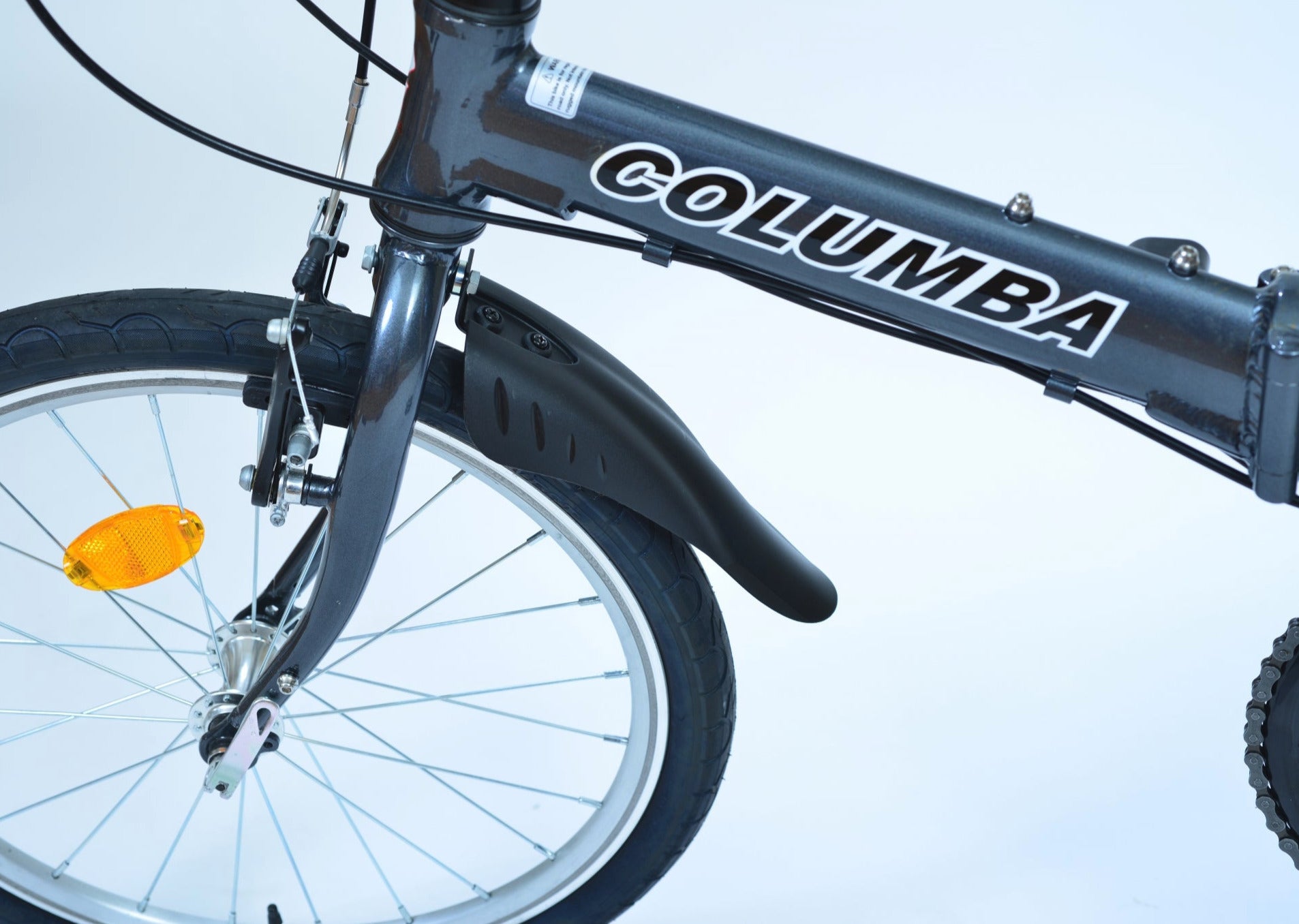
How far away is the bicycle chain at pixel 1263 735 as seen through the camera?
1113 mm

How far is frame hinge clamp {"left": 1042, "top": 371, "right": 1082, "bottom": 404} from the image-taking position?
2.88 feet

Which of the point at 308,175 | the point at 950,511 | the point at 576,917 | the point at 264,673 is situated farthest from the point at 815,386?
the point at 308,175

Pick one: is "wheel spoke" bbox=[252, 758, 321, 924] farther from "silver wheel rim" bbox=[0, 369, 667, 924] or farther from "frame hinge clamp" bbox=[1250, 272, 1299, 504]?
"frame hinge clamp" bbox=[1250, 272, 1299, 504]

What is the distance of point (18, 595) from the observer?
1749 mm

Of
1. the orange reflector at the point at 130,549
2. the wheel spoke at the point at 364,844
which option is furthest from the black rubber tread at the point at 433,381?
the wheel spoke at the point at 364,844

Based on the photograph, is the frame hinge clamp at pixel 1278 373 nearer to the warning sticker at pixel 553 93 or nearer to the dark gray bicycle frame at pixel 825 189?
the dark gray bicycle frame at pixel 825 189

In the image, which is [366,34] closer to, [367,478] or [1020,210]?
[367,478]

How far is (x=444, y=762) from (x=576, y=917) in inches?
16.0

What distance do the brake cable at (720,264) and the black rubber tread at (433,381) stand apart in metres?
0.15

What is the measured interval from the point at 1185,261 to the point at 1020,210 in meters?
0.11

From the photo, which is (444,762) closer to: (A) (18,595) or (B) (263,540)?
(B) (263,540)

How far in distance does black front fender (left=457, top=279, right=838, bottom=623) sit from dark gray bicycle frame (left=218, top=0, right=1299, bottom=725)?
0.13m

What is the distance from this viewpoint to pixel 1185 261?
0.82m

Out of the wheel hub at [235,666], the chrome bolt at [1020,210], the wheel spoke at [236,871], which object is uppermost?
the chrome bolt at [1020,210]
